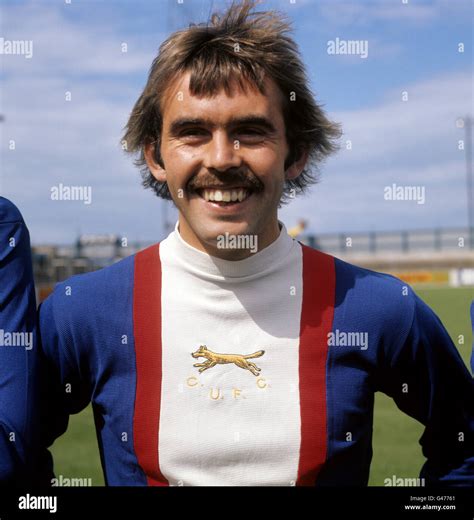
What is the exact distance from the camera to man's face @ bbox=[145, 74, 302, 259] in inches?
83.7

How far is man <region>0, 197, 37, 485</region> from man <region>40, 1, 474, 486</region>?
10 centimetres

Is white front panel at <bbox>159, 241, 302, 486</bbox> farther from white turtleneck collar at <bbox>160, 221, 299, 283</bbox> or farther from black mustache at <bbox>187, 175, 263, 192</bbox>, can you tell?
black mustache at <bbox>187, 175, 263, 192</bbox>

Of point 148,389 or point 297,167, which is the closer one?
point 148,389

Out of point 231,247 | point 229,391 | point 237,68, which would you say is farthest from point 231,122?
point 229,391

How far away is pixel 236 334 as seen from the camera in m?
2.23

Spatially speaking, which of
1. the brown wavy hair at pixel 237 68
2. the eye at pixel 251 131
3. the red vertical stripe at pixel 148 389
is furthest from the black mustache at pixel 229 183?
the red vertical stripe at pixel 148 389

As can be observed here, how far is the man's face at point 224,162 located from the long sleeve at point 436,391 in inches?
20.3

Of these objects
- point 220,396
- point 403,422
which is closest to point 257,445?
point 220,396

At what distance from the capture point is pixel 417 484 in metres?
2.29

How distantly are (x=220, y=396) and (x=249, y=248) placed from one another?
40 centimetres

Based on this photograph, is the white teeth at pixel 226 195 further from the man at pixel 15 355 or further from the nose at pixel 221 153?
the man at pixel 15 355

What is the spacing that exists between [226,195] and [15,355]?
0.66 meters

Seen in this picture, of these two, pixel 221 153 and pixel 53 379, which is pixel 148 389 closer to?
pixel 53 379

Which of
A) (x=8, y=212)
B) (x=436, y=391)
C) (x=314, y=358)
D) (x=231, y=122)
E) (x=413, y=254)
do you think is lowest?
(x=413, y=254)
